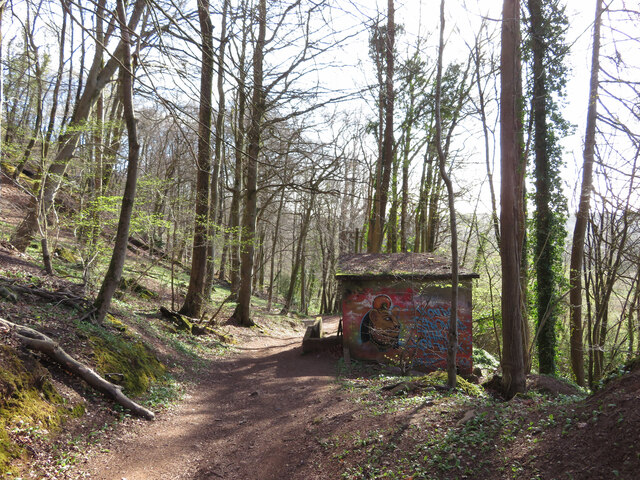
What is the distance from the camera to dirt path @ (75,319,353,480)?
4.63m

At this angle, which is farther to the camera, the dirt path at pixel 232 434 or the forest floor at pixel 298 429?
the dirt path at pixel 232 434

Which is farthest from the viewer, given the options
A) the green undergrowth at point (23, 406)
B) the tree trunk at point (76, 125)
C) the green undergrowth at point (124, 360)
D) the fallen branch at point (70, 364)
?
the tree trunk at point (76, 125)

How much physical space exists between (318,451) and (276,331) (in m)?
13.4

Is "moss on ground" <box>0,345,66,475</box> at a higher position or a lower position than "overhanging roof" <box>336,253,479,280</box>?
lower

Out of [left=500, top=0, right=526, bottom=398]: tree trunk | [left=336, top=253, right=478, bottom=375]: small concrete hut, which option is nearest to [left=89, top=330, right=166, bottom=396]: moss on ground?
[left=500, top=0, right=526, bottom=398]: tree trunk

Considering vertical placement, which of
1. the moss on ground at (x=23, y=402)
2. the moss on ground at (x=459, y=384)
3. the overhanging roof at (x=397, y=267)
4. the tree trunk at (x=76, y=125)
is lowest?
the moss on ground at (x=459, y=384)

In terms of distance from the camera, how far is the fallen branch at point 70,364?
4980 mm

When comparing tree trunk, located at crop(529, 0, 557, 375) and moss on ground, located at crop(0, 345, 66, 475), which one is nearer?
moss on ground, located at crop(0, 345, 66, 475)

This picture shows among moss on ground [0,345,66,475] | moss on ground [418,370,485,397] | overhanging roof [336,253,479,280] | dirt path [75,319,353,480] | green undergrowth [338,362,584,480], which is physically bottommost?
dirt path [75,319,353,480]

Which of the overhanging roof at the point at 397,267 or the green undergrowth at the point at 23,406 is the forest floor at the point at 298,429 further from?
the overhanging roof at the point at 397,267

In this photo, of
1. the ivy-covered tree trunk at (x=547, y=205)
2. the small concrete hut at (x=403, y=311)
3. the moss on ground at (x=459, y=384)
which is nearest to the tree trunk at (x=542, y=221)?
the ivy-covered tree trunk at (x=547, y=205)

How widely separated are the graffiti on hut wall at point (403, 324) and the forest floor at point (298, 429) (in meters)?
3.52

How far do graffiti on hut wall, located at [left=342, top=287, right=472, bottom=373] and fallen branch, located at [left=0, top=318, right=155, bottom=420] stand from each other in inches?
297

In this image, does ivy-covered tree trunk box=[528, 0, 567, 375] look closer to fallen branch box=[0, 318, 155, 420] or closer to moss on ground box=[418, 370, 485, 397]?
moss on ground box=[418, 370, 485, 397]
